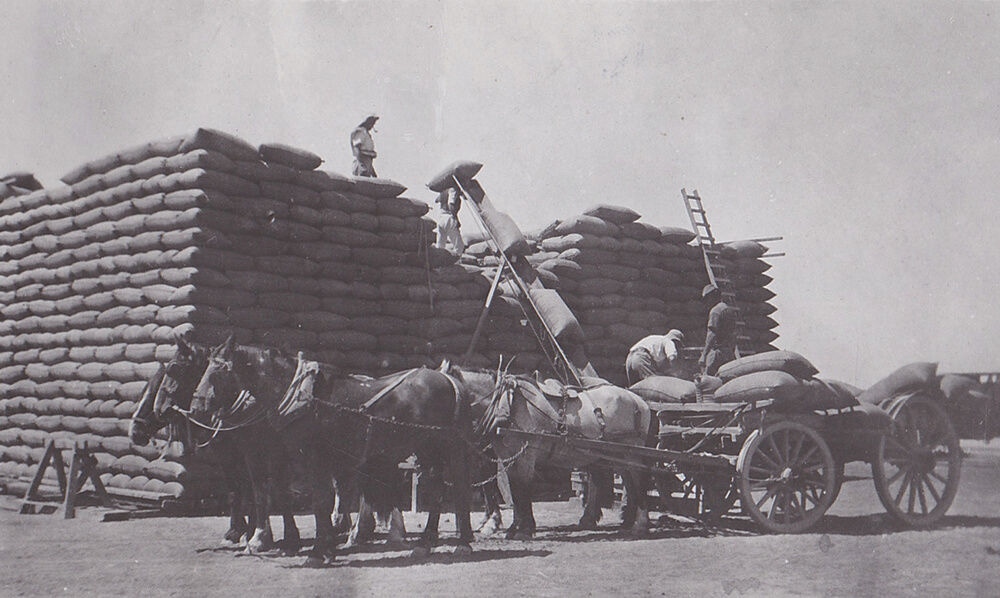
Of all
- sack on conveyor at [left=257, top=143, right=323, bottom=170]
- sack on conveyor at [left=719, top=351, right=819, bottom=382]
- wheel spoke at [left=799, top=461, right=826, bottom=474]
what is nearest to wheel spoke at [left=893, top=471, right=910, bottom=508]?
wheel spoke at [left=799, top=461, right=826, bottom=474]

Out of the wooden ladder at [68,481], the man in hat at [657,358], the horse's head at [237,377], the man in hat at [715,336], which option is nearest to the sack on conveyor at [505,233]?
the man in hat at [657,358]

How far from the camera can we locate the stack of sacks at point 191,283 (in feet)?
28.3

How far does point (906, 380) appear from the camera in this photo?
7883mm

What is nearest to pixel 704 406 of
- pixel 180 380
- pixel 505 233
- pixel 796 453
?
pixel 796 453

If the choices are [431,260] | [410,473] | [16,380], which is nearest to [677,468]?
[410,473]

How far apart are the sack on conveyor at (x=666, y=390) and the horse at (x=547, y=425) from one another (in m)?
0.31

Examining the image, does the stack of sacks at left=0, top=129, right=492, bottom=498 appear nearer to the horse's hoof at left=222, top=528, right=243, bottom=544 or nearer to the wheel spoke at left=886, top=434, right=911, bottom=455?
the horse's hoof at left=222, top=528, right=243, bottom=544

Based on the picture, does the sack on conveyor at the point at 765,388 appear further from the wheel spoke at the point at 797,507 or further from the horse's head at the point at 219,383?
the horse's head at the point at 219,383

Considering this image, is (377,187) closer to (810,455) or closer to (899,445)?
(810,455)

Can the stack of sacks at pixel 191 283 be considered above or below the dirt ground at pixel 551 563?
above

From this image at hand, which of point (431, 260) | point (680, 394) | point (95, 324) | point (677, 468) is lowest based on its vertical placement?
point (677, 468)

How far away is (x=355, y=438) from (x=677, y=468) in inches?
118

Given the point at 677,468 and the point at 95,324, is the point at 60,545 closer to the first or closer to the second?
the point at 95,324

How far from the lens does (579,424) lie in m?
8.20
